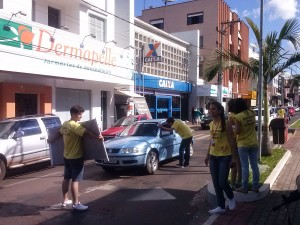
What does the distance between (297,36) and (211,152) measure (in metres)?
7.31

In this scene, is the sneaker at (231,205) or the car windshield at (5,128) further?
the car windshield at (5,128)

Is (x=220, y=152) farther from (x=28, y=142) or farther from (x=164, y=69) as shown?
(x=164, y=69)

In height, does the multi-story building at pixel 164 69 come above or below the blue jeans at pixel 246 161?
above

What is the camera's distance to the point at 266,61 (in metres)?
11.6

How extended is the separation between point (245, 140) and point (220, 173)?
112cm

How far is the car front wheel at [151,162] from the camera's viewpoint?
31.7 feet

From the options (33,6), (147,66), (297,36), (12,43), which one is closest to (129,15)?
(147,66)

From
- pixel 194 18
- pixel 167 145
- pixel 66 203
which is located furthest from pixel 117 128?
pixel 194 18

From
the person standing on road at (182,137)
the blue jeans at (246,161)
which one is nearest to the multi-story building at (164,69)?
the person standing on road at (182,137)

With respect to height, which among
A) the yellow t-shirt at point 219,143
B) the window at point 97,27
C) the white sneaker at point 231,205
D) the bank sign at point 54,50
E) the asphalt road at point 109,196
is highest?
the window at point 97,27

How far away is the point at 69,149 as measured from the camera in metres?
6.30

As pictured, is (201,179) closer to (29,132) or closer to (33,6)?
(29,132)

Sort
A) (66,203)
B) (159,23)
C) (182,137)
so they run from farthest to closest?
(159,23) → (182,137) → (66,203)

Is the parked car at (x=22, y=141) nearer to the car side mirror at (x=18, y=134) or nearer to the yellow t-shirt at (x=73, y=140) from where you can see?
the car side mirror at (x=18, y=134)
